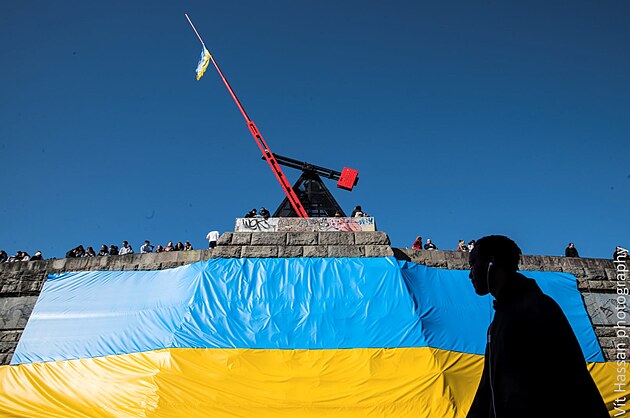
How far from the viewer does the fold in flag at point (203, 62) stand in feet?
62.3

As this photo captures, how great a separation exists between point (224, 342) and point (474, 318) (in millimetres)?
4981

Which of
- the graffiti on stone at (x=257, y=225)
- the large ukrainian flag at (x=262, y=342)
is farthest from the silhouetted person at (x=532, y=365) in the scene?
the graffiti on stone at (x=257, y=225)

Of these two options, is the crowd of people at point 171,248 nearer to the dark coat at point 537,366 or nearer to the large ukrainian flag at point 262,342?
the large ukrainian flag at point 262,342

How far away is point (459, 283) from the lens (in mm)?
9031

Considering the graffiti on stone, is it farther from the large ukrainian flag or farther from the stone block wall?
the stone block wall

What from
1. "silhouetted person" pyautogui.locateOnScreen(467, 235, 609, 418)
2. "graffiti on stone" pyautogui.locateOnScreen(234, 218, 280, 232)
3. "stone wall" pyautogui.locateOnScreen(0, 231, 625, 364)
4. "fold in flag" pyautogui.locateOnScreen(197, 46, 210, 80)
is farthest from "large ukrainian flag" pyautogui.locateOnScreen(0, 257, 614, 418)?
"fold in flag" pyautogui.locateOnScreen(197, 46, 210, 80)

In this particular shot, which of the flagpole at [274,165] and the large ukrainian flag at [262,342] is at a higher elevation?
the flagpole at [274,165]

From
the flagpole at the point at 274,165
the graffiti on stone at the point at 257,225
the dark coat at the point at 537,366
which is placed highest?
the flagpole at the point at 274,165

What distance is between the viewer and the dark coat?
1.79 meters

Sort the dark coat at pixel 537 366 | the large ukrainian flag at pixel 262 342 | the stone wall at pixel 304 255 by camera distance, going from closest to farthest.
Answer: the dark coat at pixel 537 366, the large ukrainian flag at pixel 262 342, the stone wall at pixel 304 255

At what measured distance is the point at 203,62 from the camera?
19469mm

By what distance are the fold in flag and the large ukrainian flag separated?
12.0 m

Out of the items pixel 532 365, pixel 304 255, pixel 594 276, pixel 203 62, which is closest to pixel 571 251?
pixel 594 276

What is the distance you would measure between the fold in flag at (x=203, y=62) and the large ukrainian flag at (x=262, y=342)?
39.4 feet
